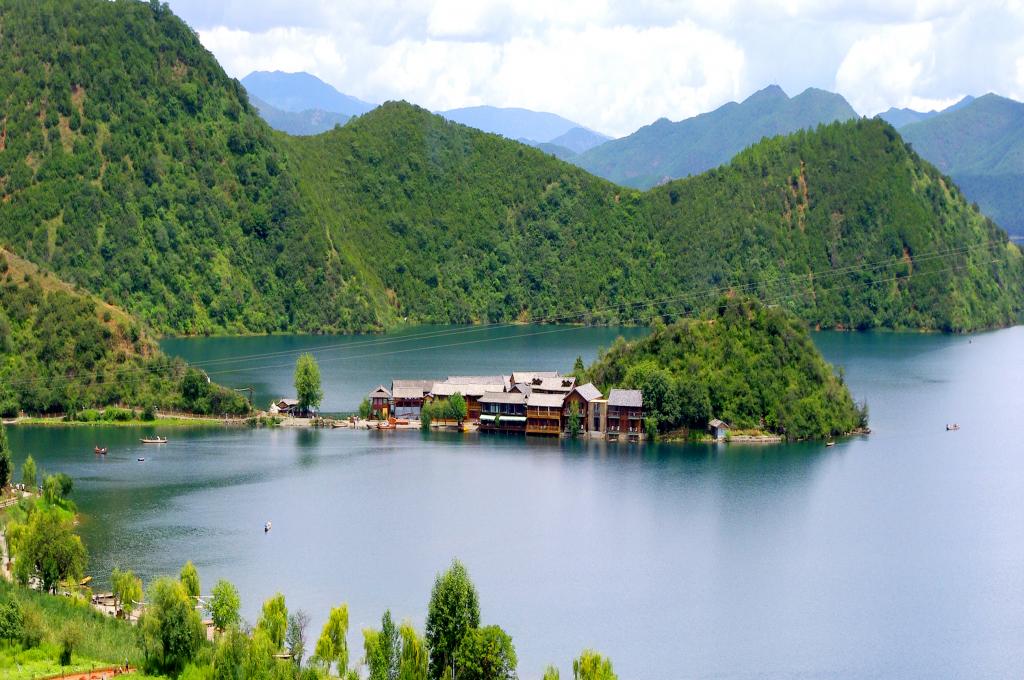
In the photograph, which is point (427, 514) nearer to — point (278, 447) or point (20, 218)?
point (278, 447)

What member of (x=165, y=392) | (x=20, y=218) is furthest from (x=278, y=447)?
(x=20, y=218)

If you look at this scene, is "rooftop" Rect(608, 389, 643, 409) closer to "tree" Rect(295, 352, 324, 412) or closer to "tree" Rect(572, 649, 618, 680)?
"tree" Rect(295, 352, 324, 412)

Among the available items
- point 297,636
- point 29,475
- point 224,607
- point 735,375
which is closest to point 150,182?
point 735,375

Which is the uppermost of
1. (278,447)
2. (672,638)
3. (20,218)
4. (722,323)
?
(20,218)

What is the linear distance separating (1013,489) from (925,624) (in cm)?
2344

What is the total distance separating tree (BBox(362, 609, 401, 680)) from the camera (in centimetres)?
3969

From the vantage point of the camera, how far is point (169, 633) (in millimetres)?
40844

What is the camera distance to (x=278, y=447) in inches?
3076

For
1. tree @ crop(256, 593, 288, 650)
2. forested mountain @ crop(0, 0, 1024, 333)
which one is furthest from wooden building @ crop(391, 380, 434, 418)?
forested mountain @ crop(0, 0, 1024, 333)

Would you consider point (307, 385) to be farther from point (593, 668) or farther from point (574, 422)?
point (593, 668)

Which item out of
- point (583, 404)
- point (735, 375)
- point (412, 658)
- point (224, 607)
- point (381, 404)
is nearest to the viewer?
point (412, 658)

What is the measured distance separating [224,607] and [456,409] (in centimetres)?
4143

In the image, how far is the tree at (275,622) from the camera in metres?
41.8

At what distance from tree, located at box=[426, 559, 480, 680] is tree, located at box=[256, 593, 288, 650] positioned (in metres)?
4.10
